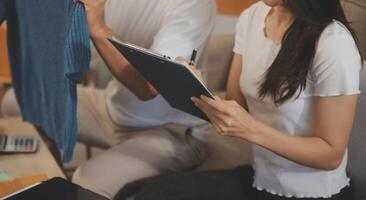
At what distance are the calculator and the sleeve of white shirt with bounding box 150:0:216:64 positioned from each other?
442 mm

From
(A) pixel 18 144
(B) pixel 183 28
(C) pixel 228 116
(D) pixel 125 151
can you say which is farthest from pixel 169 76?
(A) pixel 18 144

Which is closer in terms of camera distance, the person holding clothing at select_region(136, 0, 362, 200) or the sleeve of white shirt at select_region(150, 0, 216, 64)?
the person holding clothing at select_region(136, 0, 362, 200)

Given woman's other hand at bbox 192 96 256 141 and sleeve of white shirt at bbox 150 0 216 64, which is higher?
sleeve of white shirt at bbox 150 0 216 64

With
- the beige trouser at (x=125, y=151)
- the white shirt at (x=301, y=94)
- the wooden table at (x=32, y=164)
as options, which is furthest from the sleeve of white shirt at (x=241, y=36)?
the wooden table at (x=32, y=164)

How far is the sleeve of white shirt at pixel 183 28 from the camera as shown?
1281 mm

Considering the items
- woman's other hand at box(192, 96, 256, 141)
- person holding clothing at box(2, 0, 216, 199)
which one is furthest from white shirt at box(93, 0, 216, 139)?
woman's other hand at box(192, 96, 256, 141)

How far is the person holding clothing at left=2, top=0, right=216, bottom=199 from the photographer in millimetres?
1289

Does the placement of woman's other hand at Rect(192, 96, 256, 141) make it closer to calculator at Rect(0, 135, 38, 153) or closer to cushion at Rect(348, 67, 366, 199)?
cushion at Rect(348, 67, 366, 199)

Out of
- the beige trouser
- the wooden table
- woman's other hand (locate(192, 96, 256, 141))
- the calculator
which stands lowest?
the beige trouser

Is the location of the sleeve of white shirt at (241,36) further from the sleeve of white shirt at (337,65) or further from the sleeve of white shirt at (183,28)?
the sleeve of white shirt at (337,65)

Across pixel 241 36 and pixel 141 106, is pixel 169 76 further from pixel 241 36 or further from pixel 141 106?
pixel 141 106

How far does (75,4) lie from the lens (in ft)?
3.43

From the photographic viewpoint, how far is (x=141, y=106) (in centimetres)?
151

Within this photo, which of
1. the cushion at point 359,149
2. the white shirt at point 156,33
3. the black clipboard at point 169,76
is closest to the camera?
the black clipboard at point 169,76
